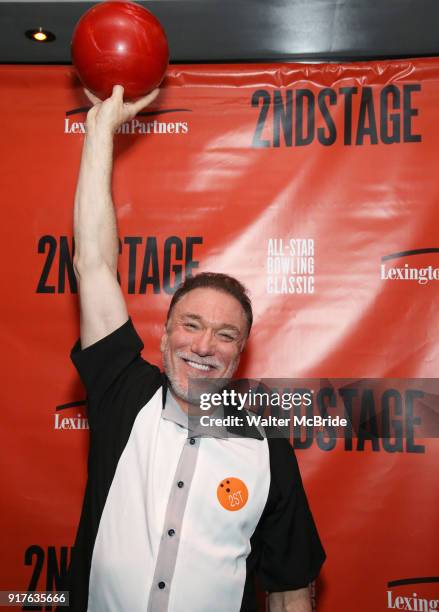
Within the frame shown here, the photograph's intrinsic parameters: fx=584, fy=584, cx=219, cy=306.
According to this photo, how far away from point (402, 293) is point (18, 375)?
130cm

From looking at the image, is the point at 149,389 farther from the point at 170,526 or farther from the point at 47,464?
the point at 47,464

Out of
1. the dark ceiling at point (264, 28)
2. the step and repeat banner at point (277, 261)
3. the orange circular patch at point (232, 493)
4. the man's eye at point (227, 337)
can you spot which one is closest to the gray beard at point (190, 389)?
the man's eye at point (227, 337)

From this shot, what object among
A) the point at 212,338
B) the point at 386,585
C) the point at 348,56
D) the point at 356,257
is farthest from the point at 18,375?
the point at 348,56

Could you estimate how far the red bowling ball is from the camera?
1.47 metres

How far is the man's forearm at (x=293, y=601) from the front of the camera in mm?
1391

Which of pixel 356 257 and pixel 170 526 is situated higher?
pixel 356 257

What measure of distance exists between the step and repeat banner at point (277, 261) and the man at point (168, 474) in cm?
45

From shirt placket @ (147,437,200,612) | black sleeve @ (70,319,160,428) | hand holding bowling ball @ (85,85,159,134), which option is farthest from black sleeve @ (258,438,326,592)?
hand holding bowling ball @ (85,85,159,134)

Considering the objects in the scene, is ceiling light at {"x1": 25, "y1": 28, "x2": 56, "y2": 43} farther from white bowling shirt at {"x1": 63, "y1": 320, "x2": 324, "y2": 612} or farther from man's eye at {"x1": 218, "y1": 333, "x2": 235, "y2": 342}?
man's eye at {"x1": 218, "y1": 333, "x2": 235, "y2": 342}

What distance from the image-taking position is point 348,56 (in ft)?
6.66

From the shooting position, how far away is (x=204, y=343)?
1.43 metres

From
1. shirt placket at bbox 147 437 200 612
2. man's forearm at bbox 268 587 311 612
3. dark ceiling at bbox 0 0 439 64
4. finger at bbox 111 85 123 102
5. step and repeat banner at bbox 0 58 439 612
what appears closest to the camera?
shirt placket at bbox 147 437 200 612

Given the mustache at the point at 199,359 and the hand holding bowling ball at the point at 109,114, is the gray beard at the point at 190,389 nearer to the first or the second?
the mustache at the point at 199,359

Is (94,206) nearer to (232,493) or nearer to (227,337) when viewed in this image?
(227,337)
